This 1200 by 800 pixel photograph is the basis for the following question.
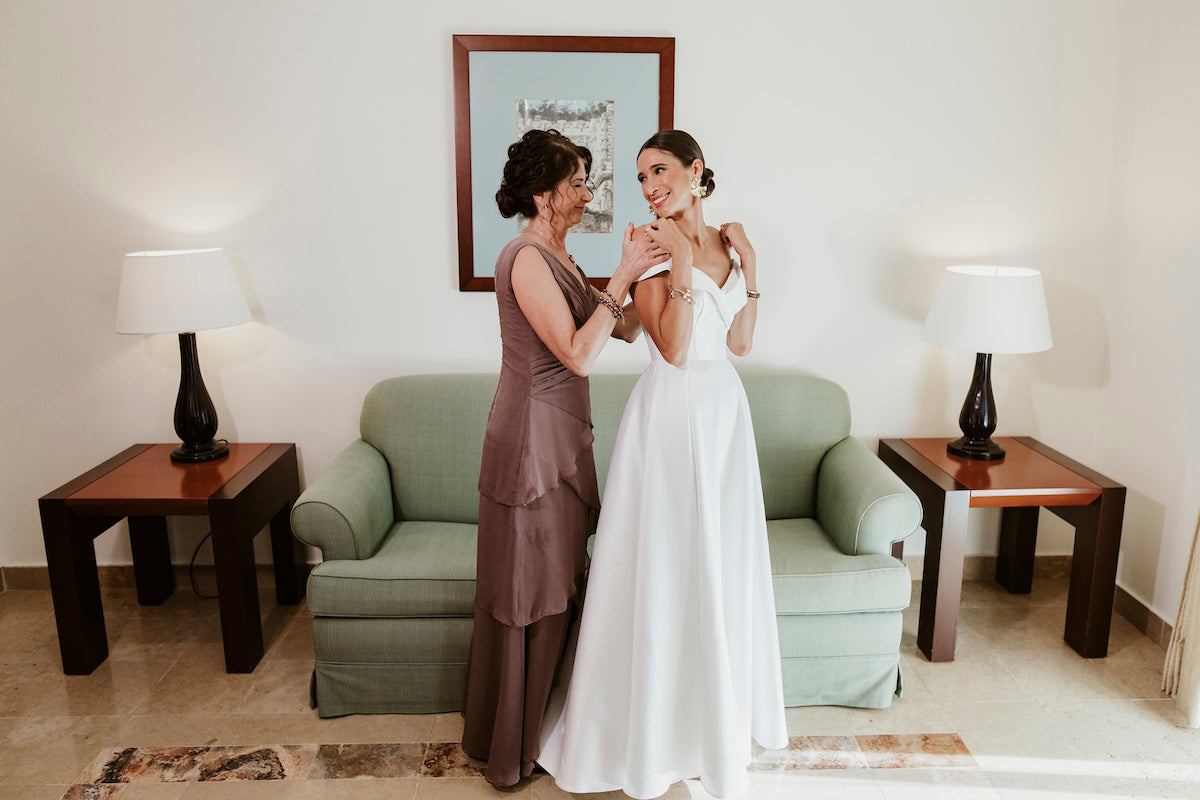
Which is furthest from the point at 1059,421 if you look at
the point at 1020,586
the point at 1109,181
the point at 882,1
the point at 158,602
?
the point at 158,602

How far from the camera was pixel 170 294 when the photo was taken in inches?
116

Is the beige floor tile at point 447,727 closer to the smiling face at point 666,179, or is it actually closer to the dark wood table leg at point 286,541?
the dark wood table leg at point 286,541

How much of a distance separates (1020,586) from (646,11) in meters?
2.58

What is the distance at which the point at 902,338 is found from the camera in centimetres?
344

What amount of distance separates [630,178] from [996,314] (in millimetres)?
1340

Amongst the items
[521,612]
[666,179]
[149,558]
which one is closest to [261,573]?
[149,558]

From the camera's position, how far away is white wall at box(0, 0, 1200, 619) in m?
3.12

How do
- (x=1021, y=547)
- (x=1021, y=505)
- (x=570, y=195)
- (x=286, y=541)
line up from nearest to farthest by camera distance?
1. (x=570, y=195)
2. (x=1021, y=505)
3. (x=286, y=541)
4. (x=1021, y=547)

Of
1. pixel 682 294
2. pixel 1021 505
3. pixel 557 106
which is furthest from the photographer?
pixel 557 106

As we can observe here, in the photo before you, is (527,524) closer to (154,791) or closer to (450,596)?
(450,596)

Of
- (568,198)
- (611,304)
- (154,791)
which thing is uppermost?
(568,198)

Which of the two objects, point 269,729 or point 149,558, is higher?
point 149,558

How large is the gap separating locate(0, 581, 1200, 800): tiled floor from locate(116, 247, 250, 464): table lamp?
34.5 inches

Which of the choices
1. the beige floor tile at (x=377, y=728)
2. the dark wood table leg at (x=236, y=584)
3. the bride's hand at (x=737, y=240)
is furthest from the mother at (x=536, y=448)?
the dark wood table leg at (x=236, y=584)
